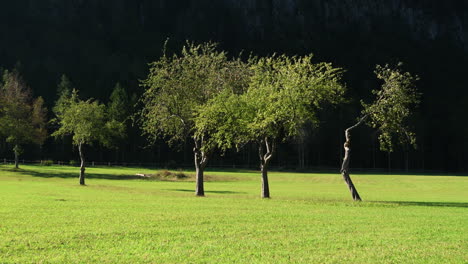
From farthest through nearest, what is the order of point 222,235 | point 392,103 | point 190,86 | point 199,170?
point 199,170
point 190,86
point 392,103
point 222,235

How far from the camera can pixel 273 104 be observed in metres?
34.8

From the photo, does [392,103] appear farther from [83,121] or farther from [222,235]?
[83,121]

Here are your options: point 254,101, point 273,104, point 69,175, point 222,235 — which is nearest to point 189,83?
point 254,101

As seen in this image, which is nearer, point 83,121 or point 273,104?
point 273,104

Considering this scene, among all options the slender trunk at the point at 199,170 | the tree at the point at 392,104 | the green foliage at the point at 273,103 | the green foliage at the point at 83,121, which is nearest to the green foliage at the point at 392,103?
the tree at the point at 392,104

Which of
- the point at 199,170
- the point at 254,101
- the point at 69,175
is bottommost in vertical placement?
the point at 69,175

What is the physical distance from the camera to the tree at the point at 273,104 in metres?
34.2

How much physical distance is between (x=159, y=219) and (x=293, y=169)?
89.1 meters

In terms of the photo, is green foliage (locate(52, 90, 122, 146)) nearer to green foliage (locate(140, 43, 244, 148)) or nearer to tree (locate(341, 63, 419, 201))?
green foliage (locate(140, 43, 244, 148))

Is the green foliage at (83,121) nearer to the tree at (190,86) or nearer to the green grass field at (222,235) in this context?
the tree at (190,86)

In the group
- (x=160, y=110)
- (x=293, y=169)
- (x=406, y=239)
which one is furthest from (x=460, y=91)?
(x=406, y=239)

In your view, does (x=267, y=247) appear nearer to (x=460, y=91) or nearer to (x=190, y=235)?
(x=190, y=235)

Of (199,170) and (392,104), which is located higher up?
(392,104)

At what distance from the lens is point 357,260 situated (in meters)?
13.0
